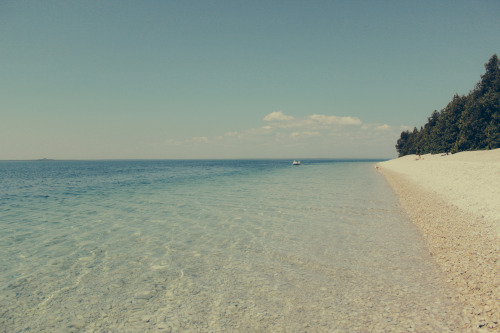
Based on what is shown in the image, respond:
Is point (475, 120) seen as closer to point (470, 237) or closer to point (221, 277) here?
point (470, 237)

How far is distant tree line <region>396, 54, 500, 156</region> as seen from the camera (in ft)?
171

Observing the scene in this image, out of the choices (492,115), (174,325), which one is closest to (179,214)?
(174,325)

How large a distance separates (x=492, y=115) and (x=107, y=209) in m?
68.7

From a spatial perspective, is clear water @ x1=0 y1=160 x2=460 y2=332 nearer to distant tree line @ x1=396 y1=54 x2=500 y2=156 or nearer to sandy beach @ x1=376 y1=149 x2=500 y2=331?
sandy beach @ x1=376 y1=149 x2=500 y2=331

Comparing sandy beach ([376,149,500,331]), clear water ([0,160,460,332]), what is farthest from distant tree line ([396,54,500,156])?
clear water ([0,160,460,332])

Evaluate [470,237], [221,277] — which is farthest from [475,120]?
[221,277]

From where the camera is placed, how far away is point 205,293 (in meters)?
6.64

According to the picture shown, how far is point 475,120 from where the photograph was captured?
180ft

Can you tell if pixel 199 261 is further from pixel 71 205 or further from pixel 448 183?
pixel 448 183

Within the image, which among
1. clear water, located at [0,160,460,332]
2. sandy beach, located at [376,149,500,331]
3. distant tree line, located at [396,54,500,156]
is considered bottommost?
clear water, located at [0,160,460,332]

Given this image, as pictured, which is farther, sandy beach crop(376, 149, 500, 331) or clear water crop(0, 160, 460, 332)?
sandy beach crop(376, 149, 500, 331)

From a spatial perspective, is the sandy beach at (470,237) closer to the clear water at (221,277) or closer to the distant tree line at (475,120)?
the clear water at (221,277)

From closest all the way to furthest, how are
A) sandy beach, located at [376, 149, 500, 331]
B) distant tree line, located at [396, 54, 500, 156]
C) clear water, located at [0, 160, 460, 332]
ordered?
clear water, located at [0, 160, 460, 332] < sandy beach, located at [376, 149, 500, 331] < distant tree line, located at [396, 54, 500, 156]

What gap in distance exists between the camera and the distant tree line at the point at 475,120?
171 ft
